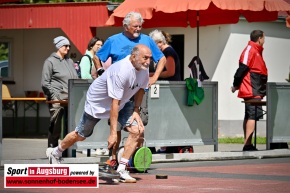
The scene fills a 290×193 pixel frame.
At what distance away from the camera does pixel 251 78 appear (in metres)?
19.0

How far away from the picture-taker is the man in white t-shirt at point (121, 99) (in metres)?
13.2

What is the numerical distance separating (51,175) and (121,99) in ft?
6.53

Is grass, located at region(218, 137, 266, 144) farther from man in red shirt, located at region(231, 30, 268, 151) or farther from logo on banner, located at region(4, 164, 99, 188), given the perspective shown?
logo on banner, located at region(4, 164, 99, 188)

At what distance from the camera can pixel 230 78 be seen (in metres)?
26.5

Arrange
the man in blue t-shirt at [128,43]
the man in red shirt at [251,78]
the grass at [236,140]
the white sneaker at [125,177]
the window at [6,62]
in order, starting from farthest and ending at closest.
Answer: the window at [6,62] < the grass at [236,140] < the man in red shirt at [251,78] < the man in blue t-shirt at [128,43] < the white sneaker at [125,177]

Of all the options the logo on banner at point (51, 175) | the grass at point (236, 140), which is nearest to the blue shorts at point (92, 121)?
the logo on banner at point (51, 175)

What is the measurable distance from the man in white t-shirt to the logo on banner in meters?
1.35

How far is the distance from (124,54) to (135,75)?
1786 mm

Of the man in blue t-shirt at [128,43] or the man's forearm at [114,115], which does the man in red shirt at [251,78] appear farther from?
the man's forearm at [114,115]

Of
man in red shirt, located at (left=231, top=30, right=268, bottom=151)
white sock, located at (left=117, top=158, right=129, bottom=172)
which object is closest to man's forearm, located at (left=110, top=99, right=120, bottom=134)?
white sock, located at (left=117, top=158, right=129, bottom=172)

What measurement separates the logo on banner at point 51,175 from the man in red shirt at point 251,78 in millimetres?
7575

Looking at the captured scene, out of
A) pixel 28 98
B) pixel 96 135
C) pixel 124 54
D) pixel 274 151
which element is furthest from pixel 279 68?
pixel 124 54

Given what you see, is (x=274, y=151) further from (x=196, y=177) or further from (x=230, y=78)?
(x=230, y=78)

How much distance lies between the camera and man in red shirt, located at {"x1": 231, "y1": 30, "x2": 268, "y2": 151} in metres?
18.9
